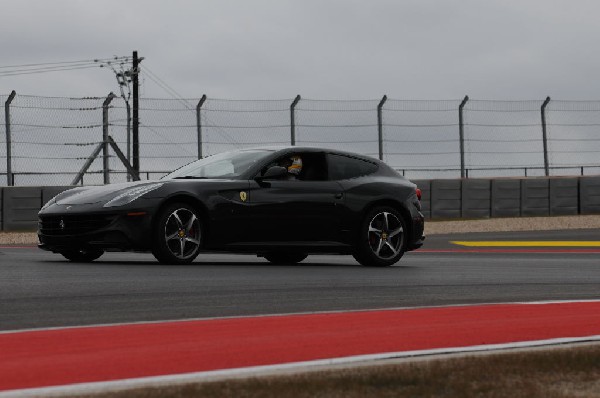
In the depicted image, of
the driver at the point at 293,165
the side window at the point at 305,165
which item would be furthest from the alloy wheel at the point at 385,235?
the driver at the point at 293,165

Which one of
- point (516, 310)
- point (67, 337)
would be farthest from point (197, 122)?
point (67, 337)

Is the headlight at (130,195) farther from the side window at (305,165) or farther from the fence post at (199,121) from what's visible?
the fence post at (199,121)

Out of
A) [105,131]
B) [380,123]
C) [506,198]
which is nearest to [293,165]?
[105,131]

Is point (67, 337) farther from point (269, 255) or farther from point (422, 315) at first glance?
point (269, 255)

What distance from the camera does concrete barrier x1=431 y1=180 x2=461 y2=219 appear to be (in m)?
28.4

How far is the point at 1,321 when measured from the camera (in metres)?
7.90

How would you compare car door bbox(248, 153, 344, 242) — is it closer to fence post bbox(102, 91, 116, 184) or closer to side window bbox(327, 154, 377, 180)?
side window bbox(327, 154, 377, 180)

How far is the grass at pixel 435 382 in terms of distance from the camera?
17.6 ft

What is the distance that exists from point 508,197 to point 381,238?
633 inches

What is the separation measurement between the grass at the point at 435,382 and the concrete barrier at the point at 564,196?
79.8 ft

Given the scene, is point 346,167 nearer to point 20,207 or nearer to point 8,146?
point 20,207

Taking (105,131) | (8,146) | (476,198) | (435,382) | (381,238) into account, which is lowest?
(435,382)

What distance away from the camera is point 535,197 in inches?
1185

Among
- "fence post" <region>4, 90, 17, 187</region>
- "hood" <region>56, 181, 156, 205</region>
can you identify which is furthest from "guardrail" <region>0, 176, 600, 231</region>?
"hood" <region>56, 181, 156, 205</region>
